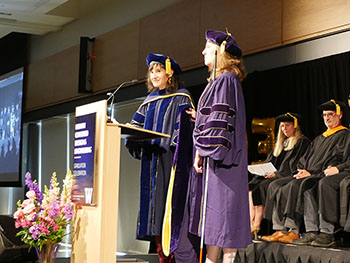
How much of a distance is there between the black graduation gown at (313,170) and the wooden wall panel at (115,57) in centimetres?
379

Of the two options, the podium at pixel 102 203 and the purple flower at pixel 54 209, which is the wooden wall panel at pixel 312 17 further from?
the purple flower at pixel 54 209

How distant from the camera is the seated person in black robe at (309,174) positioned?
4.64 metres

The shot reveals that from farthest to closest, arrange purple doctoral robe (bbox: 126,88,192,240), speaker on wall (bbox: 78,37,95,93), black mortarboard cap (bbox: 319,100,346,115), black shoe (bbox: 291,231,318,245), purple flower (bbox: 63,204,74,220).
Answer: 1. speaker on wall (bbox: 78,37,95,93)
2. black mortarboard cap (bbox: 319,100,346,115)
3. black shoe (bbox: 291,231,318,245)
4. purple doctoral robe (bbox: 126,88,192,240)
5. purple flower (bbox: 63,204,74,220)

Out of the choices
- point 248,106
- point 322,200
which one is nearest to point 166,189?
point 322,200

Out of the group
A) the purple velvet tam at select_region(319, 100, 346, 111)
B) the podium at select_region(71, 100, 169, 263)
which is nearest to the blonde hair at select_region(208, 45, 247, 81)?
the podium at select_region(71, 100, 169, 263)

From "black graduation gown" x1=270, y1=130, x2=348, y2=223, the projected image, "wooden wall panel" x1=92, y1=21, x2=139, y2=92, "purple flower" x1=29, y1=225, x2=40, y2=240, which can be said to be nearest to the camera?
"purple flower" x1=29, y1=225, x2=40, y2=240

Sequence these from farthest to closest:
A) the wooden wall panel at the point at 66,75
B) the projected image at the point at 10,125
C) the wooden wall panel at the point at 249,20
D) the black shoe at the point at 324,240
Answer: the projected image at the point at 10,125, the wooden wall panel at the point at 66,75, the wooden wall panel at the point at 249,20, the black shoe at the point at 324,240

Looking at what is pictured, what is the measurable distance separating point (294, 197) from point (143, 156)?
1380 millimetres

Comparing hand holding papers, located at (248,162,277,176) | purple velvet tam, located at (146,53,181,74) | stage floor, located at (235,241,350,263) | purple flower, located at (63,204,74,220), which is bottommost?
stage floor, located at (235,241,350,263)

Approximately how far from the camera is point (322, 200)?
435 cm

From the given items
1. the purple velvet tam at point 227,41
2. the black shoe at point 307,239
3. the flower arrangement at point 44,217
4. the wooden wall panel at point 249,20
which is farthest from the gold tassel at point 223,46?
the wooden wall panel at point 249,20

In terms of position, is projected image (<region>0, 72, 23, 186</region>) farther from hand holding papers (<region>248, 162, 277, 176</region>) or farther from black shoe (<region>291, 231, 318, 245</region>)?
black shoe (<region>291, 231, 318, 245</region>)

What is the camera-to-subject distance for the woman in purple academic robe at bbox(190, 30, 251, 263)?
3.10 metres

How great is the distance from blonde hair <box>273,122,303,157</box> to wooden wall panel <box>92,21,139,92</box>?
3.20 meters
